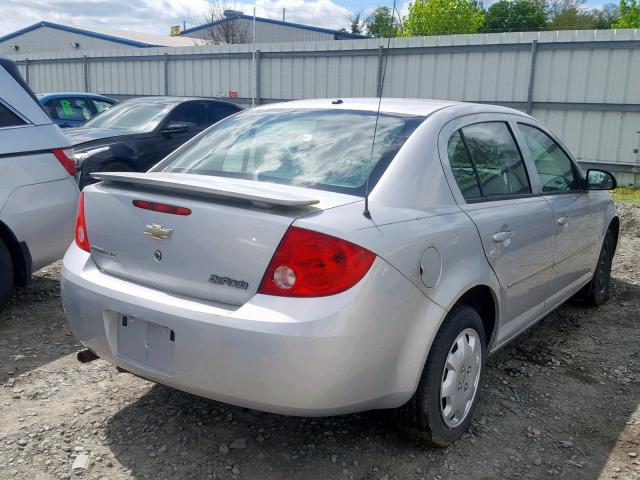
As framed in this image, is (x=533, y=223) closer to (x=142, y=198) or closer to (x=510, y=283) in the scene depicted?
(x=510, y=283)

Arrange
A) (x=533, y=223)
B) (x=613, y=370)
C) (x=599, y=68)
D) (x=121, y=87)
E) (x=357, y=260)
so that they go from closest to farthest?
(x=357, y=260), (x=533, y=223), (x=613, y=370), (x=599, y=68), (x=121, y=87)

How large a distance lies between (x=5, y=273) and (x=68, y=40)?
41.5 metres

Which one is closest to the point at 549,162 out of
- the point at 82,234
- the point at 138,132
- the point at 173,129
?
the point at 82,234

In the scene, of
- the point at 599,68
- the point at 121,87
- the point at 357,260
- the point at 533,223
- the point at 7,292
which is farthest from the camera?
the point at 121,87

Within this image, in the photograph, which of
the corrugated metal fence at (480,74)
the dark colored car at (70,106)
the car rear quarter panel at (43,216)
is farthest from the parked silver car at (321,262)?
the corrugated metal fence at (480,74)

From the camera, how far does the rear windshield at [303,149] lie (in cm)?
281

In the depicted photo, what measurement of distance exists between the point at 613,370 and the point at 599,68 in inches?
371

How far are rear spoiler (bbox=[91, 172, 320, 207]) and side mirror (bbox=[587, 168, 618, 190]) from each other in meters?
2.59

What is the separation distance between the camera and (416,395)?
2703mm

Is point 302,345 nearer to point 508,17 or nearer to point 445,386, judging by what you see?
point 445,386

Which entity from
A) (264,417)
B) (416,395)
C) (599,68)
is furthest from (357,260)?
(599,68)

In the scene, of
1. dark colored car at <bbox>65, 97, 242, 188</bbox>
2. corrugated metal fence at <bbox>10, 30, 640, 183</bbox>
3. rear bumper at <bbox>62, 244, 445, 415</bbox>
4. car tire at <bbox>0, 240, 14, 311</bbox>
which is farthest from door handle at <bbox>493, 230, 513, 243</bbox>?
corrugated metal fence at <bbox>10, 30, 640, 183</bbox>

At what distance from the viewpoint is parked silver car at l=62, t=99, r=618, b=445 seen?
2322 mm

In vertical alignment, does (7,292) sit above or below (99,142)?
below
